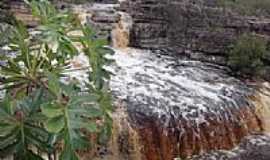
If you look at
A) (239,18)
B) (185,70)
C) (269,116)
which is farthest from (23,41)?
(239,18)

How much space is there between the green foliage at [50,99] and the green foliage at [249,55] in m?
7.43

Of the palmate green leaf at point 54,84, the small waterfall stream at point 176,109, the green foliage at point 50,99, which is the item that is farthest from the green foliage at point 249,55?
the palmate green leaf at point 54,84

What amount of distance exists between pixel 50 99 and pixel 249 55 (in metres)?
8.09

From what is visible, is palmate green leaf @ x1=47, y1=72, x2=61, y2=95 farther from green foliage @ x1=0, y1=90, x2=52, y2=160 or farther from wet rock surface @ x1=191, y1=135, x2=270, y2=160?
wet rock surface @ x1=191, y1=135, x2=270, y2=160

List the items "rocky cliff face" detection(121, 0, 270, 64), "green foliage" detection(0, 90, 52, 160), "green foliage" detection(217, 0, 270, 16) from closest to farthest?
"green foliage" detection(0, 90, 52, 160) → "rocky cliff face" detection(121, 0, 270, 64) → "green foliage" detection(217, 0, 270, 16)

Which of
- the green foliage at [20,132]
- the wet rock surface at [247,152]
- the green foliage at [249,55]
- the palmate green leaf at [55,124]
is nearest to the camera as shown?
the palmate green leaf at [55,124]

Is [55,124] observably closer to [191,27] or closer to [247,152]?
[247,152]

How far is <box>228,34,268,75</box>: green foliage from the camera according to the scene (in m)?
9.67

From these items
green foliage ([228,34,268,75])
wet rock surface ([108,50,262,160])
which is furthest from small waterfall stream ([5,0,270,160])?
green foliage ([228,34,268,75])

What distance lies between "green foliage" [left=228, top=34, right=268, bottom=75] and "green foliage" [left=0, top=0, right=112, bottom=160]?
24.4 ft

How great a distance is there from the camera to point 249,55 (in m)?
9.82

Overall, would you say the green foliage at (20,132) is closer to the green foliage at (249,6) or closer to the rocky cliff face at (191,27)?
the rocky cliff face at (191,27)

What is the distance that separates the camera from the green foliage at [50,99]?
1.99m

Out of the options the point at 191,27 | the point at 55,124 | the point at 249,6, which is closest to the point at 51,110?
the point at 55,124
